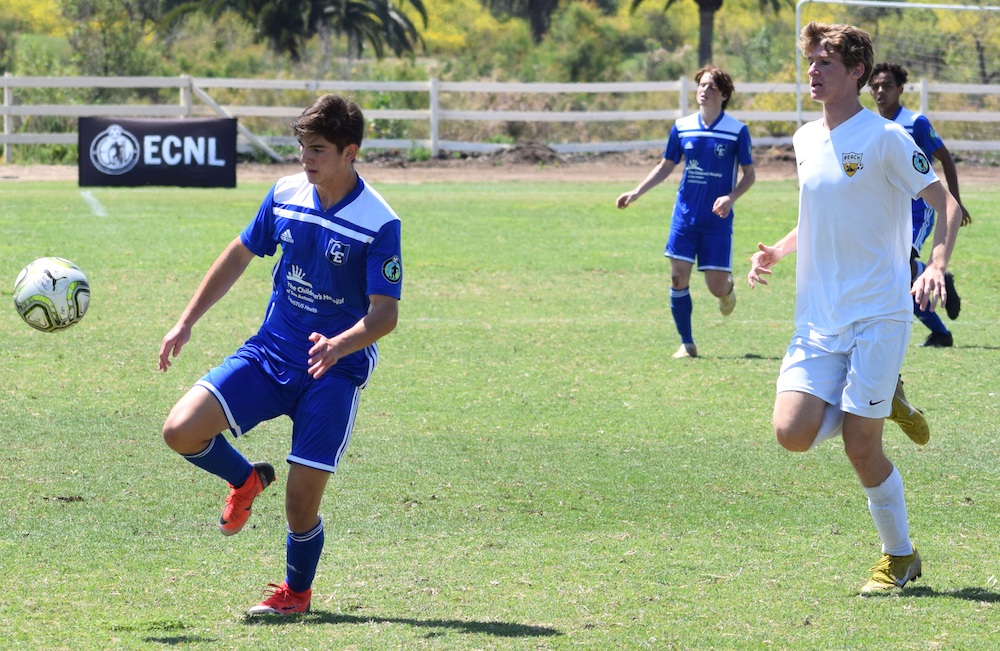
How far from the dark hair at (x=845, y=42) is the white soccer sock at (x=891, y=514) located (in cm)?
156

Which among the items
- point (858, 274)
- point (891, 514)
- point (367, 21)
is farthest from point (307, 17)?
point (891, 514)

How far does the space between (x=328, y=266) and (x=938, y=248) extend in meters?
2.32

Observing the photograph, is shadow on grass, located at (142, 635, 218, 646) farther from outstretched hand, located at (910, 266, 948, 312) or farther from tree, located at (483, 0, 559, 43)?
tree, located at (483, 0, 559, 43)

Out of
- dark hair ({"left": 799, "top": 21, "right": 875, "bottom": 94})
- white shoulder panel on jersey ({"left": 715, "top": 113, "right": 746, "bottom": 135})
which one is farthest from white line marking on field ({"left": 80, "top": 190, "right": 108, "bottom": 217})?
dark hair ({"left": 799, "top": 21, "right": 875, "bottom": 94})

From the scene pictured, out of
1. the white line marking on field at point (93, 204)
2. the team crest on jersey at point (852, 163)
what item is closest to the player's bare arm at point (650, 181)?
the team crest on jersey at point (852, 163)

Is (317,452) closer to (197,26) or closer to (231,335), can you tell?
(231,335)

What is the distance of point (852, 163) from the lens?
4.52 metres

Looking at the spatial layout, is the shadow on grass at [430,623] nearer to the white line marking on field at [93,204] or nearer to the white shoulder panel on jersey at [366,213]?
the white shoulder panel on jersey at [366,213]

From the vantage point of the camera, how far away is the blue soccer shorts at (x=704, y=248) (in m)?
9.57

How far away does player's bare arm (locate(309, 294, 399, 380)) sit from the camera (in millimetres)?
4113

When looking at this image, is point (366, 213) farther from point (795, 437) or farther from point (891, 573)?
point (891, 573)

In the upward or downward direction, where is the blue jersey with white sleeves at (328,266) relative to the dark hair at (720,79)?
downward

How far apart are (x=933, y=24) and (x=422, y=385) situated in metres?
22.8

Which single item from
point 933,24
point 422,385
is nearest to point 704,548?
point 422,385
